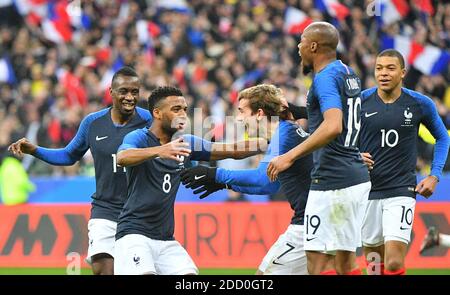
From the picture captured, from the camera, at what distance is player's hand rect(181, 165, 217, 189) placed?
8.04m

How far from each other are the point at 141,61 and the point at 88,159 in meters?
3.07

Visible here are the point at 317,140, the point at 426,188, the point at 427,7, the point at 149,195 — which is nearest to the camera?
the point at 317,140

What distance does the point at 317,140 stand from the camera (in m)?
7.07

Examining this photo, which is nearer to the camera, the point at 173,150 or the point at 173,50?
the point at 173,150

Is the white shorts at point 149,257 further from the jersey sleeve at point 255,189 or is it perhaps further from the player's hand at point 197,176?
the jersey sleeve at point 255,189

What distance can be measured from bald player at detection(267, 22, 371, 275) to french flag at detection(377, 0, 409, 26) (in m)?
11.8

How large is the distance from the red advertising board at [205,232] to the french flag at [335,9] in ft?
21.9

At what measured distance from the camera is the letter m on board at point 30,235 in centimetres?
1397

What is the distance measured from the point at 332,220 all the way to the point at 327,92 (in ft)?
3.39

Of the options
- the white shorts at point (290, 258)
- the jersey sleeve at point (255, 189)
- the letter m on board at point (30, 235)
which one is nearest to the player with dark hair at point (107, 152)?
the jersey sleeve at point (255, 189)

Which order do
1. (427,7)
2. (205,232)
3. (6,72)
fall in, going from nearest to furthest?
1. (205,232)
2. (427,7)
3. (6,72)

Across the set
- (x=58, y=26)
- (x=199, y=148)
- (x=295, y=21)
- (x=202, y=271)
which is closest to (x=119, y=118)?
(x=199, y=148)

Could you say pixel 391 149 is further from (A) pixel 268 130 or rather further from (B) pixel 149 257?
(B) pixel 149 257

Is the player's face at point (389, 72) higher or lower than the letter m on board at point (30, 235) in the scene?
higher
